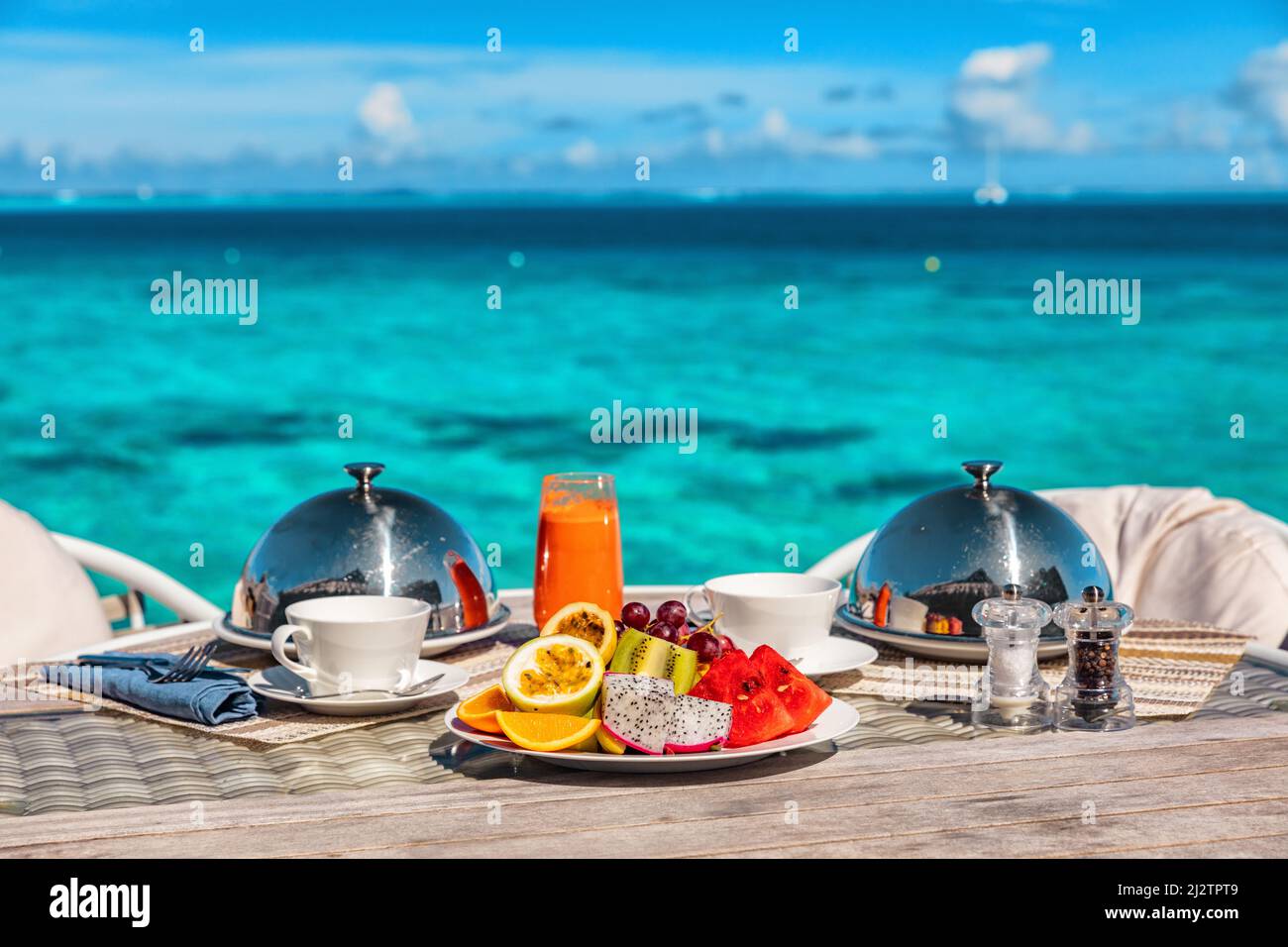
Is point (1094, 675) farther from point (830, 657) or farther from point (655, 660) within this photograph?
point (655, 660)

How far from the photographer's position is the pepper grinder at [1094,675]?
1.59m

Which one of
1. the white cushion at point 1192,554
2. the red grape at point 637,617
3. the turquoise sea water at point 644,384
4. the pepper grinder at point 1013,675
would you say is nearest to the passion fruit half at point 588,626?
the red grape at point 637,617

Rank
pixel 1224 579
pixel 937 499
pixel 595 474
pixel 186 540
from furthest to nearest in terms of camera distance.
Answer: pixel 186 540, pixel 1224 579, pixel 595 474, pixel 937 499

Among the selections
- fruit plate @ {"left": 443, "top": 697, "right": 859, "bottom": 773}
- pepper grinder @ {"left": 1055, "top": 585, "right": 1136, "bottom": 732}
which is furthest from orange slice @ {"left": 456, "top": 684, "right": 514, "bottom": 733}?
pepper grinder @ {"left": 1055, "top": 585, "right": 1136, "bottom": 732}

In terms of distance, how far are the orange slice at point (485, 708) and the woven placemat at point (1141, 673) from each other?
18.4 inches

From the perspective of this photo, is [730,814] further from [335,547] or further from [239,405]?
[239,405]

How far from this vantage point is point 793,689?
1.50m

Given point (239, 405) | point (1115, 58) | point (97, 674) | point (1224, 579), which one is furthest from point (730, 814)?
point (1115, 58)

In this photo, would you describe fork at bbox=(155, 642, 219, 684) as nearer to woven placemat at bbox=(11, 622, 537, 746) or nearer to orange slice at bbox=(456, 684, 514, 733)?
woven placemat at bbox=(11, 622, 537, 746)

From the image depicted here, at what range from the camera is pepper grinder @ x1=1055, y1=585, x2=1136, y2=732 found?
1588 millimetres

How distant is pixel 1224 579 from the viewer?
295 centimetres

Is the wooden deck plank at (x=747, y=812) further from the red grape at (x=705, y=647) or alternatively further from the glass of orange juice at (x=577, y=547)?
the glass of orange juice at (x=577, y=547)

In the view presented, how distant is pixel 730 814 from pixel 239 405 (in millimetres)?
15792
